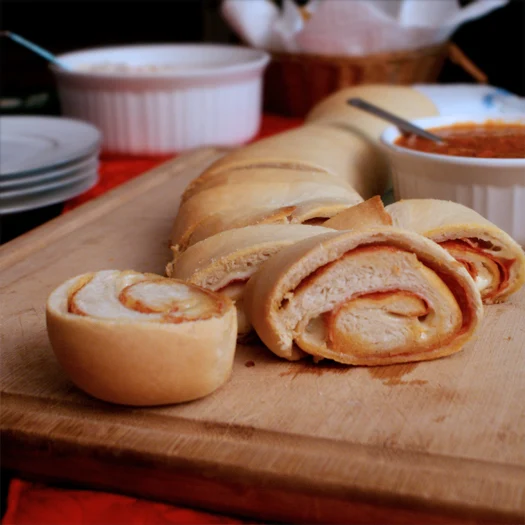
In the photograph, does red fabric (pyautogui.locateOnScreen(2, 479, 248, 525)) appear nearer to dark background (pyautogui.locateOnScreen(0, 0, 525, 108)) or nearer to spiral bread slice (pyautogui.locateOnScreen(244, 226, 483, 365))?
spiral bread slice (pyautogui.locateOnScreen(244, 226, 483, 365))

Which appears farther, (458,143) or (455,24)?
(455,24)

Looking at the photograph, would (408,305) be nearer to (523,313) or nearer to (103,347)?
(523,313)

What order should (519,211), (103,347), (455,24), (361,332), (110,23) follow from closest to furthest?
1. (103,347)
2. (361,332)
3. (519,211)
4. (455,24)
5. (110,23)

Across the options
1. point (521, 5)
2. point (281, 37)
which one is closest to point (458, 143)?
point (281, 37)

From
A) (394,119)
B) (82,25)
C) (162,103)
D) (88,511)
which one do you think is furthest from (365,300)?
(82,25)

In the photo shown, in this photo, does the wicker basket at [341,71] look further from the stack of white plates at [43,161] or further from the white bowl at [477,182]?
the white bowl at [477,182]

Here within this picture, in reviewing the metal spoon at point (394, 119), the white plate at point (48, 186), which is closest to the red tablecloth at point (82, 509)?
the white plate at point (48, 186)

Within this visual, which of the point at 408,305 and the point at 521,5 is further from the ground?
the point at 521,5
